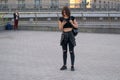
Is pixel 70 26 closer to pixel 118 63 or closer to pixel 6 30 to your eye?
pixel 118 63

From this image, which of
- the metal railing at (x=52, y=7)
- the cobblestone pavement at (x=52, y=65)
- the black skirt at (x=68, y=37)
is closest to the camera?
the cobblestone pavement at (x=52, y=65)

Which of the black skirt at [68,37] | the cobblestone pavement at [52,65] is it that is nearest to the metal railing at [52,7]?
the cobblestone pavement at [52,65]

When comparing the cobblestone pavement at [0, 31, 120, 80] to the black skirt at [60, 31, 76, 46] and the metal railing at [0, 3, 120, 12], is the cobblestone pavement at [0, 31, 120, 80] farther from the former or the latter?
the metal railing at [0, 3, 120, 12]

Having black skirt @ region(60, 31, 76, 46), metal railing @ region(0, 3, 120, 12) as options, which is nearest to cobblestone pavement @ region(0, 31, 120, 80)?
black skirt @ region(60, 31, 76, 46)

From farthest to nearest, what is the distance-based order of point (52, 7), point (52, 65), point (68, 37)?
point (52, 7) < point (52, 65) < point (68, 37)

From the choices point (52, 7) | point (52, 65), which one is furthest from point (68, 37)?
point (52, 7)

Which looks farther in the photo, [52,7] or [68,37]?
[52,7]

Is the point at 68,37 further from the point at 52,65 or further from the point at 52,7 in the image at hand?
the point at 52,7

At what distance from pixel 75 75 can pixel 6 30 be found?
22.9 m

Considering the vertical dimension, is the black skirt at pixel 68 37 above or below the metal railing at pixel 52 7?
above

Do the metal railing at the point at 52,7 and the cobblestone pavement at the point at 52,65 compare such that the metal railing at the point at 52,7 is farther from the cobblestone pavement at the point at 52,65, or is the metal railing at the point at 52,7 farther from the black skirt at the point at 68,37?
the black skirt at the point at 68,37

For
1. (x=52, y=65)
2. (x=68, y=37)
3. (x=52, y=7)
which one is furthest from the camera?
(x=52, y=7)

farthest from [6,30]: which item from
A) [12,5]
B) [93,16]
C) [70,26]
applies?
[70,26]

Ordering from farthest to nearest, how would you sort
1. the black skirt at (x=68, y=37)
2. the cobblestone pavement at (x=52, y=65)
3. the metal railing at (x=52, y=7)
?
the metal railing at (x=52, y=7)
the black skirt at (x=68, y=37)
the cobblestone pavement at (x=52, y=65)
